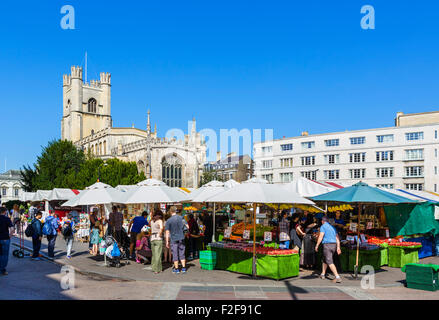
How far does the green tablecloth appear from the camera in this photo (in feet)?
32.7

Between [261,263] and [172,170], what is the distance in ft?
160

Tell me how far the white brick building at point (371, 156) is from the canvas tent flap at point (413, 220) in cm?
3263

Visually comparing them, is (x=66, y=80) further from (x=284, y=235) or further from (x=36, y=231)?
(x=284, y=235)

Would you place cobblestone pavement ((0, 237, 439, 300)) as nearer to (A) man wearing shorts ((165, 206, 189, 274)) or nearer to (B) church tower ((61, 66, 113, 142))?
(A) man wearing shorts ((165, 206, 189, 274))

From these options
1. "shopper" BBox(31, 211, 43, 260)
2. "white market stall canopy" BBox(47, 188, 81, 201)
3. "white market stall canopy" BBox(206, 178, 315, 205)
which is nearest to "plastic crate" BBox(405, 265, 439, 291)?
"white market stall canopy" BBox(206, 178, 315, 205)

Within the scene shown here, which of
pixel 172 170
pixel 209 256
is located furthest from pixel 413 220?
pixel 172 170

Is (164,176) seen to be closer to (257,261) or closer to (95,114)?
(95,114)

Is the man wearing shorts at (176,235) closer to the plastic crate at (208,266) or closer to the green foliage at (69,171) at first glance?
the plastic crate at (208,266)

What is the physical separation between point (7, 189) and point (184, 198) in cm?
9796

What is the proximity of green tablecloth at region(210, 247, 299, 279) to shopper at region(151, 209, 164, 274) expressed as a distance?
1776 millimetres

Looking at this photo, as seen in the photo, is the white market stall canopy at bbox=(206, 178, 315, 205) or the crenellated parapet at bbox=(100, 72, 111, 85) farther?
the crenellated parapet at bbox=(100, 72, 111, 85)

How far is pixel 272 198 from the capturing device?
10.0 m

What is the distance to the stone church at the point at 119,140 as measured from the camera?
5753 centimetres

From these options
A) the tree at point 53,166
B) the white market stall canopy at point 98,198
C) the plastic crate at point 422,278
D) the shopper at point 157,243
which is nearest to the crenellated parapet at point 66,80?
the tree at point 53,166
